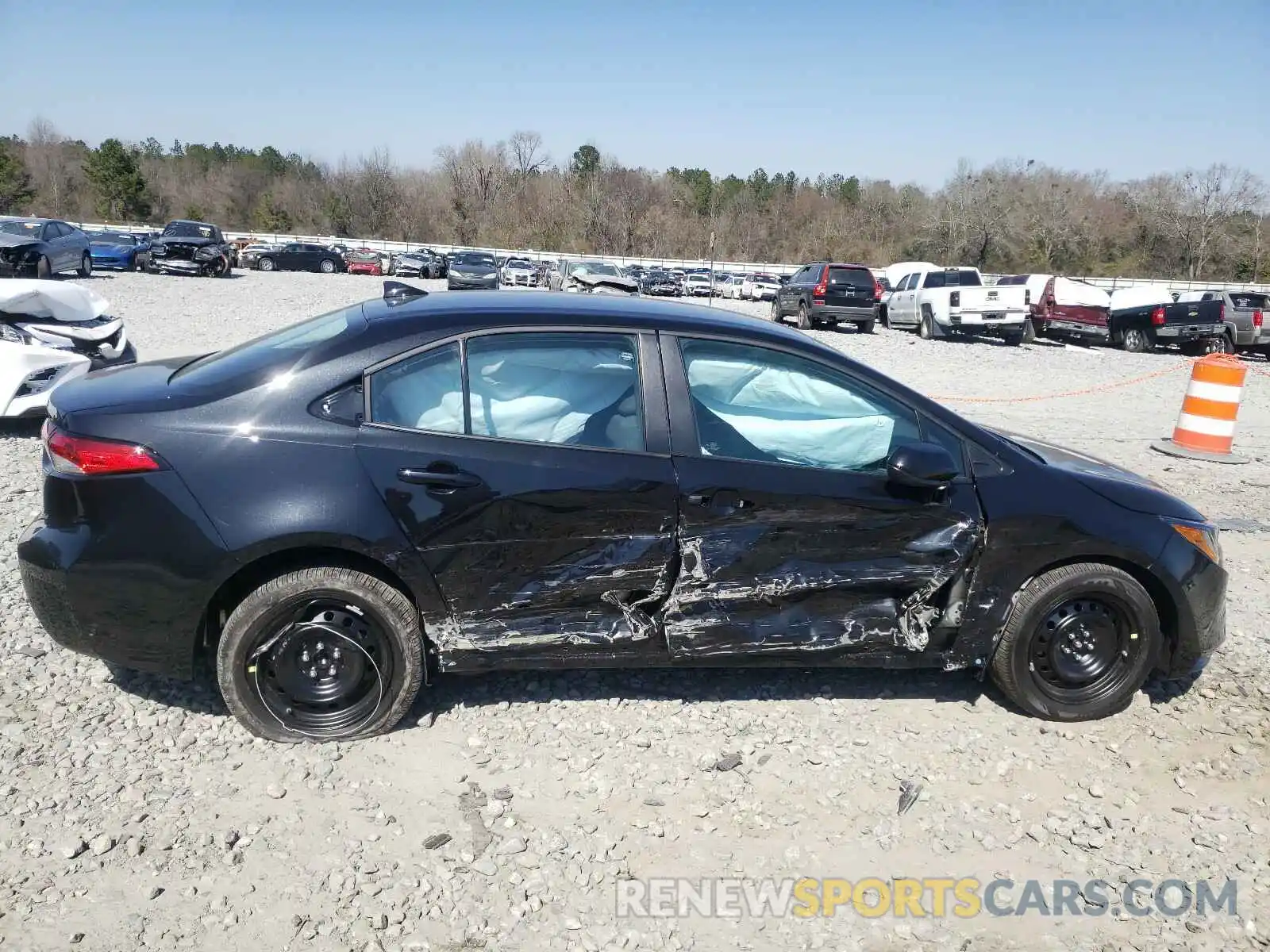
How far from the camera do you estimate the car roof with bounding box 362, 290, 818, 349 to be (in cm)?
370

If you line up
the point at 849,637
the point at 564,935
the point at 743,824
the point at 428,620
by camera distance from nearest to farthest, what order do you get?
the point at 564,935 → the point at 743,824 → the point at 428,620 → the point at 849,637

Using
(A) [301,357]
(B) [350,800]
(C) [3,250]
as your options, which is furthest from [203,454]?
(C) [3,250]

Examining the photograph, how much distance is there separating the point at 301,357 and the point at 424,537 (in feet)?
2.79

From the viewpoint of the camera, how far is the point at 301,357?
3.55 m

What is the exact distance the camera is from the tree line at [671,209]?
6656 cm

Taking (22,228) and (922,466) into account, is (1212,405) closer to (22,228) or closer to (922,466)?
(922,466)

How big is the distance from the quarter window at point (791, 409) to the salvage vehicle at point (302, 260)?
44578mm

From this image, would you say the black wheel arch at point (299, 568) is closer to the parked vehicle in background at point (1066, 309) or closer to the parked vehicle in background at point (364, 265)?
the parked vehicle in background at point (1066, 309)

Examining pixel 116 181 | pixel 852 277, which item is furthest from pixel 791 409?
pixel 116 181

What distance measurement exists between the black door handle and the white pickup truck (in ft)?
70.1

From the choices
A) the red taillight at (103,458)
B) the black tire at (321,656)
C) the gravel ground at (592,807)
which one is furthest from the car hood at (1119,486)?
the red taillight at (103,458)

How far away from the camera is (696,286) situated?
4409cm

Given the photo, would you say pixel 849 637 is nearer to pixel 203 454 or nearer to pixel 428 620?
pixel 428 620

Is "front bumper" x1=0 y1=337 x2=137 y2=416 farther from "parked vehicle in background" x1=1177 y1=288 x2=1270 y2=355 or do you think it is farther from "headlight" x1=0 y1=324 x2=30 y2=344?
"parked vehicle in background" x1=1177 y1=288 x2=1270 y2=355
